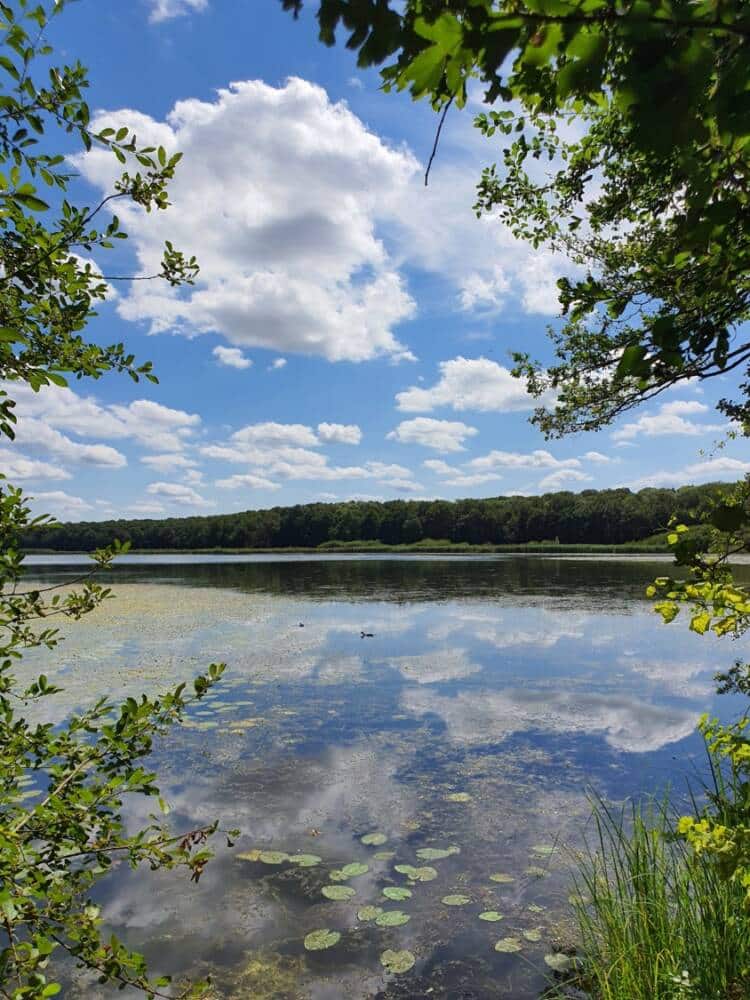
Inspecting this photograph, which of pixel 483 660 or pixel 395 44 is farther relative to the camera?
pixel 483 660

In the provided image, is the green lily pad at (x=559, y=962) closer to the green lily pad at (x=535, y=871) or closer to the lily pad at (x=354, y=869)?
the green lily pad at (x=535, y=871)

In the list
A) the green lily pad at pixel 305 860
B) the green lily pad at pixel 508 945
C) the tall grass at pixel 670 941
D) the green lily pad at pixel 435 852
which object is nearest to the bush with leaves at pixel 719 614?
the tall grass at pixel 670 941

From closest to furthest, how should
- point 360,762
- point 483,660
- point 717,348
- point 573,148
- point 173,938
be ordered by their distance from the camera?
point 717,348 < point 173,938 < point 573,148 < point 360,762 < point 483,660

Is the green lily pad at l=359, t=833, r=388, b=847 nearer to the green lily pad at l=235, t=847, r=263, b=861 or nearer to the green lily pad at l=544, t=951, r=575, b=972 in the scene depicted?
the green lily pad at l=235, t=847, r=263, b=861

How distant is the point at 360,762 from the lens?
8008mm

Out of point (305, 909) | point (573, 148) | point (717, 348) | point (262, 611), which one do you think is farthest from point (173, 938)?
point (262, 611)

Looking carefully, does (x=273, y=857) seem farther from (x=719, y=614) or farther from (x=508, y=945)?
(x=719, y=614)

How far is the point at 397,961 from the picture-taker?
4309mm

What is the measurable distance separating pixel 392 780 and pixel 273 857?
2044mm

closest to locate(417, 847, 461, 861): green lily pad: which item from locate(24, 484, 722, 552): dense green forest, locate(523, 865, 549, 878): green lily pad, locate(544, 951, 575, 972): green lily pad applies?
locate(523, 865, 549, 878): green lily pad

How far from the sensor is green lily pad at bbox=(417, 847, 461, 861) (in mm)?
5602

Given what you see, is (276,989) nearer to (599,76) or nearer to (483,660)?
(599,76)

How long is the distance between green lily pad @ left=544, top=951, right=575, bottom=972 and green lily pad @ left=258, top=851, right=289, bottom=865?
2488 mm

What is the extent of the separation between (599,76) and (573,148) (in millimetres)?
4588
